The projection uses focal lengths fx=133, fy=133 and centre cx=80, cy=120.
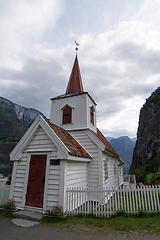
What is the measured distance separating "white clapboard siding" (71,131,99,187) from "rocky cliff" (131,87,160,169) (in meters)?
74.1

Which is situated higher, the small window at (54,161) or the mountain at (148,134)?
the mountain at (148,134)

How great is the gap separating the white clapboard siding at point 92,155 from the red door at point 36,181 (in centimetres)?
381

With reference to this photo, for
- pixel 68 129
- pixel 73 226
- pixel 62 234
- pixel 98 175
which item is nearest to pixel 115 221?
pixel 73 226

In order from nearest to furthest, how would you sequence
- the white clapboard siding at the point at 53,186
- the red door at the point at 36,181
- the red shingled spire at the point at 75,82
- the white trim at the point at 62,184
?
1. the white trim at the point at 62,184
2. the white clapboard siding at the point at 53,186
3. the red door at the point at 36,181
4. the red shingled spire at the point at 75,82

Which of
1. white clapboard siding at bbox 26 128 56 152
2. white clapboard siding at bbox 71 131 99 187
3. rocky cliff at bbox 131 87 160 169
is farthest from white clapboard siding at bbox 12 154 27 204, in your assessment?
rocky cliff at bbox 131 87 160 169

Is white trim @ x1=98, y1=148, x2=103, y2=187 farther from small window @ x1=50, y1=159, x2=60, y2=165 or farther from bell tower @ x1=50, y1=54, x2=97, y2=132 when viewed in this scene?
small window @ x1=50, y1=159, x2=60, y2=165

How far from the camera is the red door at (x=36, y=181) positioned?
6.91 metres

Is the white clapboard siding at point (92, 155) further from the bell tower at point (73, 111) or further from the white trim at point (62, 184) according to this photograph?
the white trim at point (62, 184)

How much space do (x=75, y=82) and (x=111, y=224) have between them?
12.7 meters

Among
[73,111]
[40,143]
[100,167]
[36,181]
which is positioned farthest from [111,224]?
[73,111]

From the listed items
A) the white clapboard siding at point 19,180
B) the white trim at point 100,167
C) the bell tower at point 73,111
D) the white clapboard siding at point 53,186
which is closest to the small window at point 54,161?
the white clapboard siding at point 53,186

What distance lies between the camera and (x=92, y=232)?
479 cm

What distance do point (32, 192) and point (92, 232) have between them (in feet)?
12.4

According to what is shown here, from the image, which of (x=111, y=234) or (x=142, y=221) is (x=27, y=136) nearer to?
(x=111, y=234)
